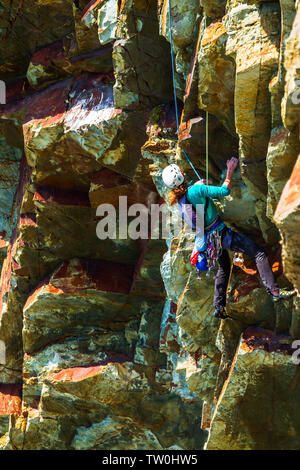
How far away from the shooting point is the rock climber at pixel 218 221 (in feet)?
30.7

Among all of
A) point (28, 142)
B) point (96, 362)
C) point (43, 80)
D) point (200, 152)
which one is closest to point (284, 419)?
point (200, 152)

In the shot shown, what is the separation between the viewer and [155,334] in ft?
51.0

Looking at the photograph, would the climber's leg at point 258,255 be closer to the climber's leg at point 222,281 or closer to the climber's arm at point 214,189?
the climber's leg at point 222,281

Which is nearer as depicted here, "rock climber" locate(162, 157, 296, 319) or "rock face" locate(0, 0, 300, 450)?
"rock climber" locate(162, 157, 296, 319)

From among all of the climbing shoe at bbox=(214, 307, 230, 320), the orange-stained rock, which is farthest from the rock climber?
the orange-stained rock

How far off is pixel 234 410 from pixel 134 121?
663 centimetres

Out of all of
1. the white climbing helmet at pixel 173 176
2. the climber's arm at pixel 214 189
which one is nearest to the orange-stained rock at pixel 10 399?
the white climbing helmet at pixel 173 176

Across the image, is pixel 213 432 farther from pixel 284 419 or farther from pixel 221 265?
pixel 221 265

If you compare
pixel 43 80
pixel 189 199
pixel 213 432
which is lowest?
pixel 213 432

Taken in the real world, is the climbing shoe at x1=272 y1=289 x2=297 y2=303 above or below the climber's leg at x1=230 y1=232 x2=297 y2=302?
below

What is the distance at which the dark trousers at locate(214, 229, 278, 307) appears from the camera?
9422mm

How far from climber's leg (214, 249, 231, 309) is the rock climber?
0.43 feet

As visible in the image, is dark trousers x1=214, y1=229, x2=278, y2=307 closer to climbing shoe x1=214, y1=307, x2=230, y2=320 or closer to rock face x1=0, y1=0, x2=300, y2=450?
climbing shoe x1=214, y1=307, x2=230, y2=320

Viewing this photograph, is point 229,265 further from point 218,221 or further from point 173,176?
→ point 173,176
